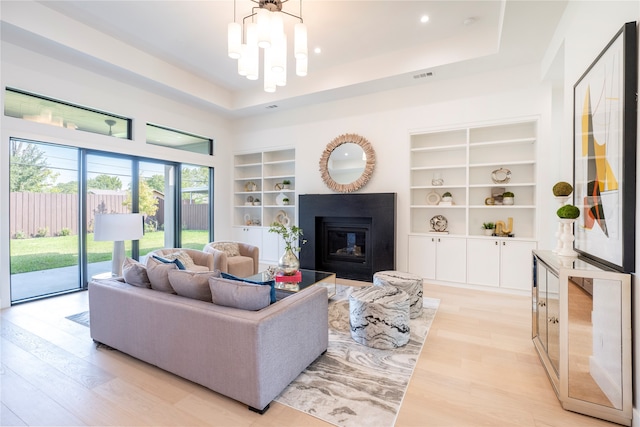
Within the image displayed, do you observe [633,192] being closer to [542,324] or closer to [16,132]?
[542,324]

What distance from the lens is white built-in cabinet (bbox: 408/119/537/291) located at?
416 centimetres

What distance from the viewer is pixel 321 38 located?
3994 millimetres

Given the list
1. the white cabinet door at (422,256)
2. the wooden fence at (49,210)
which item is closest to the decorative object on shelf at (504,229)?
the white cabinet door at (422,256)

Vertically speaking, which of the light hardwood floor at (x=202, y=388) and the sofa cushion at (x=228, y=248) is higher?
the sofa cushion at (x=228, y=248)

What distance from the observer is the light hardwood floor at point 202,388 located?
1.71 metres

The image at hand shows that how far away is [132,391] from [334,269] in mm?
3707

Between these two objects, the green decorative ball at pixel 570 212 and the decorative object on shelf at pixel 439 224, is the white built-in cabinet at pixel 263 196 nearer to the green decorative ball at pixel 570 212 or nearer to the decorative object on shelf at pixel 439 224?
the decorative object on shelf at pixel 439 224

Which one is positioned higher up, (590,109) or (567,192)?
(590,109)

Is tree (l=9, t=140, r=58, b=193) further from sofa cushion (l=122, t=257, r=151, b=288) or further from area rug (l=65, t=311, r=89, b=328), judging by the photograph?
sofa cushion (l=122, t=257, r=151, b=288)

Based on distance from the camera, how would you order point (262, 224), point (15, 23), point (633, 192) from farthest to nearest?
point (262, 224), point (15, 23), point (633, 192)

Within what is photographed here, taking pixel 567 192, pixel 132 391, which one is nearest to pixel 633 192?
pixel 567 192

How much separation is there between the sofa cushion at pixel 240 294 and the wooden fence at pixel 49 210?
11.6ft

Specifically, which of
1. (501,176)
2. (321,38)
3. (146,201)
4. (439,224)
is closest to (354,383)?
(439,224)

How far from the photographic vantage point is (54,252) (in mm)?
4062
